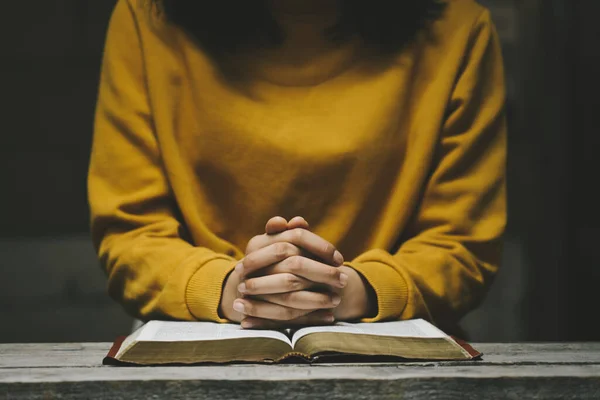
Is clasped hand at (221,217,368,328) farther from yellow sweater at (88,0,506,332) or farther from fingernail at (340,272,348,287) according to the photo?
yellow sweater at (88,0,506,332)

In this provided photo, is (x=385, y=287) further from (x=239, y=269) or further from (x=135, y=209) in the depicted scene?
(x=135, y=209)

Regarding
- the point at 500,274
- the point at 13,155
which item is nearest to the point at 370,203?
the point at 500,274

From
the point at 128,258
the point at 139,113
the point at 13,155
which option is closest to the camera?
the point at 128,258

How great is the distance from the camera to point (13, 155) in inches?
74.4

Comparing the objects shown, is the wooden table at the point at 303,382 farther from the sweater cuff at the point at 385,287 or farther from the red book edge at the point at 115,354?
the sweater cuff at the point at 385,287

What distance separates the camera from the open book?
61 cm

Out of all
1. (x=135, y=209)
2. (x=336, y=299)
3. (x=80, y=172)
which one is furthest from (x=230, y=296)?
(x=80, y=172)

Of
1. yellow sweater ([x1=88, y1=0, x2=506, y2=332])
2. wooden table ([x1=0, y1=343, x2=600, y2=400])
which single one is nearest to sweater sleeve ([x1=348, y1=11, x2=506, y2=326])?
yellow sweater ([x1=88, y1=0, x2=506, y2=332])

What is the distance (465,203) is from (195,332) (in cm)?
49

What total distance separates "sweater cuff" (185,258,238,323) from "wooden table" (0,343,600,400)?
10.3 inches

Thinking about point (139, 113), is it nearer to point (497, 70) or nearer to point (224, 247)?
point (224, 247)

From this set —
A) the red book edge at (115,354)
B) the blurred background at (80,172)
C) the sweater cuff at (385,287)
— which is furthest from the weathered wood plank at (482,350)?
the blurred background at (80,172)

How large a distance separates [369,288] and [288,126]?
0.31 metres

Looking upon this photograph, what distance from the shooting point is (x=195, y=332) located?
2.43ft
